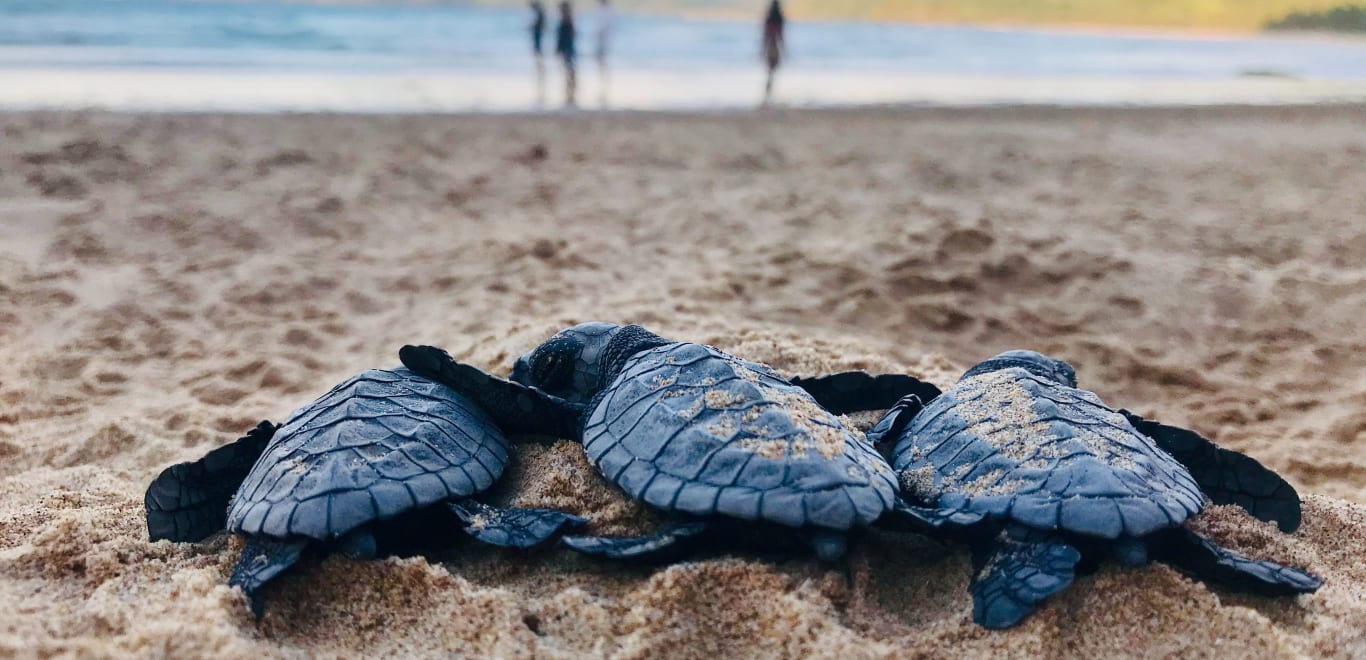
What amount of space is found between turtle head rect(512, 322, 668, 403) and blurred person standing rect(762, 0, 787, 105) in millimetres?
9482

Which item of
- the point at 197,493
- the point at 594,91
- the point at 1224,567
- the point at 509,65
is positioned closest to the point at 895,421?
the point at 1224,567

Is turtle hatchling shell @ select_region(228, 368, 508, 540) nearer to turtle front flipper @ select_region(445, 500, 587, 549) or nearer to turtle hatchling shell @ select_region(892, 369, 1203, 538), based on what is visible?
turtle front flipper @ select_region(445, 500, 587, 549)

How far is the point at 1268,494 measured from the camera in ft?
8.16

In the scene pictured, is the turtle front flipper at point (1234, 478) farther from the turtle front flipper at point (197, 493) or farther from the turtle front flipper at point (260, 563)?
the turtle front flipper at point (197, 493)

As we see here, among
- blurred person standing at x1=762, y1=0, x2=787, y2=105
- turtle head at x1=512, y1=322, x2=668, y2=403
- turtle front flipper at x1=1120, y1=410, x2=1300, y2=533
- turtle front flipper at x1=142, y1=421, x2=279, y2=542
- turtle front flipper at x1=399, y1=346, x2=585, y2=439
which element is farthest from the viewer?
blurred person standing at x1=762, y1=0, x2=787, y2=105

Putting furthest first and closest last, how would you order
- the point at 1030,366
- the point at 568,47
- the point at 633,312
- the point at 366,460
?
1. the point at 568,47
2. the point at 633,312
3. the point at 1030,366
4. the point at 366,460

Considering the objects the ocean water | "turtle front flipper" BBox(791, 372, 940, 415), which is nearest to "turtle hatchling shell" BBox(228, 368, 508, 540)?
"turtle front flipper" BBox(791, 372, 940, 415)

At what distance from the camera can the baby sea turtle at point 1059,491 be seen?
1981mm

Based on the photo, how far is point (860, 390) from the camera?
2949 millimetres

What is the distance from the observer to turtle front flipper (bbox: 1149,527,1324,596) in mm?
2057

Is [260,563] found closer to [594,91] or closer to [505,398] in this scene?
[505,398]

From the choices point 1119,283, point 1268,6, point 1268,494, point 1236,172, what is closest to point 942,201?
point 1119,283

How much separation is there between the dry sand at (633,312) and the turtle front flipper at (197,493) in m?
0.06

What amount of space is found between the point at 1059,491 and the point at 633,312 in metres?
2.57
